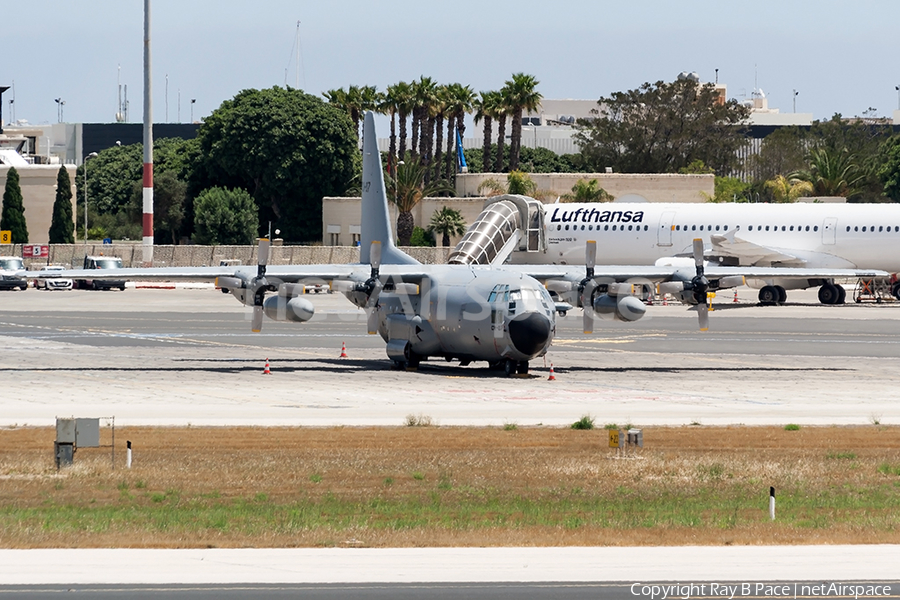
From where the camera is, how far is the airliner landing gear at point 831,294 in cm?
6831

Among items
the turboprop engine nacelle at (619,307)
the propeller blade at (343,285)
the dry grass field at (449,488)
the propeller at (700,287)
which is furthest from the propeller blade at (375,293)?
the dry grass field at (449,488)

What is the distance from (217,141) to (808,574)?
101m

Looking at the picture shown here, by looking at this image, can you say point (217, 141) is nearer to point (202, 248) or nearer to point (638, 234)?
point (202, 248)

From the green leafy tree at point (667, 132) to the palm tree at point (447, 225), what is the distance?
4280 cm

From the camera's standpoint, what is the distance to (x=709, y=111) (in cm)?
13612

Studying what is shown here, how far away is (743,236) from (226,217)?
166ft

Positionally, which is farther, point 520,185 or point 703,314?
point 520,185

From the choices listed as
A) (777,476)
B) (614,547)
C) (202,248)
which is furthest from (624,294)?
(202,248)

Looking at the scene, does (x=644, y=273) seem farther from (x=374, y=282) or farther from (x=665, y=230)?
(x=665, y=230)

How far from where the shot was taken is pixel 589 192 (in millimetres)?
94938

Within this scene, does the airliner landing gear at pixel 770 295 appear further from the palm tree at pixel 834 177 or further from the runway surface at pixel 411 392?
the palm tree at pixel 834 177

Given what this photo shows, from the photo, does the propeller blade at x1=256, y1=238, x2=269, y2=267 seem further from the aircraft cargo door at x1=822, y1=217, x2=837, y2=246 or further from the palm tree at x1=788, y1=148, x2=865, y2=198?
the palm tree at x1=788, y1=148, x2=865, y2=198

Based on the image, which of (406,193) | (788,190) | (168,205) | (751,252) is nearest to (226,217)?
(168,205)

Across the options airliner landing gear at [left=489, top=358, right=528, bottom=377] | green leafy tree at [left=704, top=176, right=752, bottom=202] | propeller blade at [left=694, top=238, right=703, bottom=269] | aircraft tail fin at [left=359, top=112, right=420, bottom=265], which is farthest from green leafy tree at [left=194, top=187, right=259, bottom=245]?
airliner landing gear at [left=489, top=358, right=528, bottom=377]
